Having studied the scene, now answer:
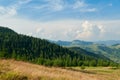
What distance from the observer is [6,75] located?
14766 millimetres

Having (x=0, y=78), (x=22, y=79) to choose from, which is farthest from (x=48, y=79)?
(x=0, y=78)

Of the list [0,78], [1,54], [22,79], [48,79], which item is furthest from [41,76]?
[1,54]

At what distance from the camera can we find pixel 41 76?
1645 cm

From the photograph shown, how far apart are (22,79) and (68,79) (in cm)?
366

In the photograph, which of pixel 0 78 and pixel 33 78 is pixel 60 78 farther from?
pixel 0 78

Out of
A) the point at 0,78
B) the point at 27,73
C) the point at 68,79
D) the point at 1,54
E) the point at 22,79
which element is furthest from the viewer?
the point at 1,54

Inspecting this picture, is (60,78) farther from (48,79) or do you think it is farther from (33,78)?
(33,78)

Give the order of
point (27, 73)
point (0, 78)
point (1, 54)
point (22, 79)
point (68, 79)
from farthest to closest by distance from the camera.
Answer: point (1, 54), point (68, 79), point (27, 73), point (22, 79), point (0, 78)

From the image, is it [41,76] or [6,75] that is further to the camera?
[41,76]

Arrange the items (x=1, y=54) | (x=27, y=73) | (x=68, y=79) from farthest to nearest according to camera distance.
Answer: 1. (x=1, y=54)
2. (x=68, y=79)
3. (x=27, y=73)

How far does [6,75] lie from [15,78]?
19.1 inches

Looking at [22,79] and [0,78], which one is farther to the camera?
[22,79]

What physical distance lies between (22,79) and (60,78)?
3.02 meters

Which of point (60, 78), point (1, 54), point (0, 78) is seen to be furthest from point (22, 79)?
point (1, 54)
